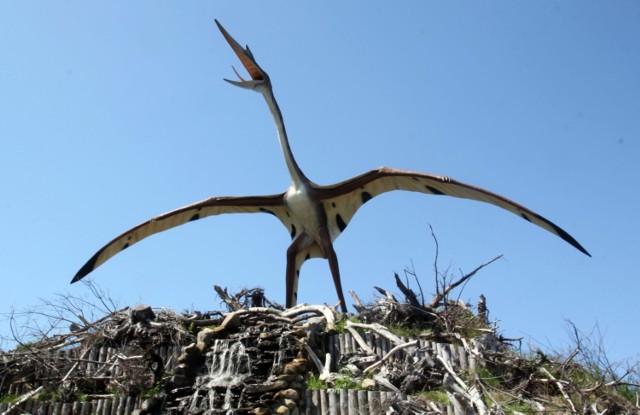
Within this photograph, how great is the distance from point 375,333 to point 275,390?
5.41ft

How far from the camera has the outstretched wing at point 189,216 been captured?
10625 mm

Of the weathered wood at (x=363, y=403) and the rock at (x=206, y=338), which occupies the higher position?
the rock at (x=206, y=338)

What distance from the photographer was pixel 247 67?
1106 cm

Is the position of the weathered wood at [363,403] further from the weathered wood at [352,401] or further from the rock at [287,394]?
the rock at [287,394]

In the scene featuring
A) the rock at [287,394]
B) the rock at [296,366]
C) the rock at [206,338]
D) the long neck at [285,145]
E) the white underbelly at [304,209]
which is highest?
the long neck at [285,145]

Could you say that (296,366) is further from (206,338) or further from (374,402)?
(206,338)

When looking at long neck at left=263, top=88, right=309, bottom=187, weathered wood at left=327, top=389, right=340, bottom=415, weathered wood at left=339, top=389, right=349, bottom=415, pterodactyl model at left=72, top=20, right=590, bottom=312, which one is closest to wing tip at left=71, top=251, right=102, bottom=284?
pterodactyl model at left=72, top=20, right=590, bottom=312

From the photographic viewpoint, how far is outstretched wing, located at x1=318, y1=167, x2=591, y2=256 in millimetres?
8172

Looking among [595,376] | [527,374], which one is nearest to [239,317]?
[527,374]

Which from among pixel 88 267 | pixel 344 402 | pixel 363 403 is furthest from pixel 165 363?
pixel 88 267

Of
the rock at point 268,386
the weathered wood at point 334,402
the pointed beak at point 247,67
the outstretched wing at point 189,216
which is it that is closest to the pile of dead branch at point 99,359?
the rock at point 268,386

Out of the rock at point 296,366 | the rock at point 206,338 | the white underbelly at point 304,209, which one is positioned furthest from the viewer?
the white underbelly at point 304,209

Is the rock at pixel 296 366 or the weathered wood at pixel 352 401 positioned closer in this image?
the weathered wood at pixel 352 401

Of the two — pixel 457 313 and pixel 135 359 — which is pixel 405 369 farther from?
pixel 135 359
